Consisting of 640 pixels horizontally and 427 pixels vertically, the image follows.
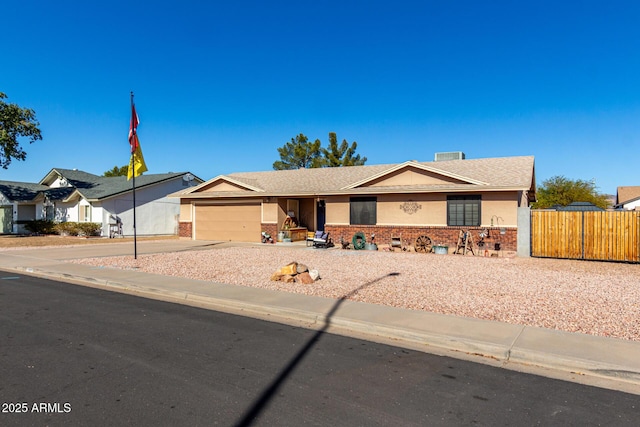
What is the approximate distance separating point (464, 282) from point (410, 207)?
370 inches

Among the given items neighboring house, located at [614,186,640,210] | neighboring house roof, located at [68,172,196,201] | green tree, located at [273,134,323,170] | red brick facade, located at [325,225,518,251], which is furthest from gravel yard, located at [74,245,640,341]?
neighboring house, located at [614,186,640,210]

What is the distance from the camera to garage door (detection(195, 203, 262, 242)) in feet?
83.7

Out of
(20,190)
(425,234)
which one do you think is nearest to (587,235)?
(425,234)

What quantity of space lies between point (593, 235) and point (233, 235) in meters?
19.3

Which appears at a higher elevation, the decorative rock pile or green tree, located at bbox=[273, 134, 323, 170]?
green tree, located at bbox=[273, 134, 323, 170]

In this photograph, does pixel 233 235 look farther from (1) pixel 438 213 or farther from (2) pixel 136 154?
(1) pixel 438 213

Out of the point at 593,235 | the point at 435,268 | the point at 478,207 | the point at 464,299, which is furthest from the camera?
the point at 478,207

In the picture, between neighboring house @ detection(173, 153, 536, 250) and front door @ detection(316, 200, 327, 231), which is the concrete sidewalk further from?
front door @ detection(316, 200, 327, 231)

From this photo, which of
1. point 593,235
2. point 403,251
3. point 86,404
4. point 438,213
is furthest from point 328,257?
point 86,404

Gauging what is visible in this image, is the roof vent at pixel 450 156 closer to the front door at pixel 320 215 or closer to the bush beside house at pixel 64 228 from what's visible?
the front door at pixel 320 215

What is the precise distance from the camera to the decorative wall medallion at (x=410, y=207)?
19.9 metres

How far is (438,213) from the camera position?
63.6 feet

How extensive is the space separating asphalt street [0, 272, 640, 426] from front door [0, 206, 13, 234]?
3720 centimetres

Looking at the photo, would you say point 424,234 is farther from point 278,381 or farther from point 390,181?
point 278,381
